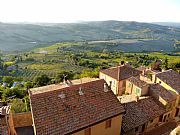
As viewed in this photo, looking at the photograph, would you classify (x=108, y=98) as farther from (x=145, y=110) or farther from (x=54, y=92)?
(x=145, y=110)

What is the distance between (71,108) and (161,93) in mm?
18497

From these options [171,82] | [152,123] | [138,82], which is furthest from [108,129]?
[171,82]

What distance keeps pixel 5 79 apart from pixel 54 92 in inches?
3274

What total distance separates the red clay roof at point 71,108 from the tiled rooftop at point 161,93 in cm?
1170

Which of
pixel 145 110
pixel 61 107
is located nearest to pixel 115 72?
pixel 145 110

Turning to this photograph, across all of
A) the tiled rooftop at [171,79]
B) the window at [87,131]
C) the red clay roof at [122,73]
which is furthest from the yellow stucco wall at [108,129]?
the red clay roof at [122,73]

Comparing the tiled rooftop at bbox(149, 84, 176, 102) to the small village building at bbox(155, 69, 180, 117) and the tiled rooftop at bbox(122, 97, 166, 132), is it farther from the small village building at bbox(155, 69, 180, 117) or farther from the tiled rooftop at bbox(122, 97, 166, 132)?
the tiled rooftop at bbox(122, 97, 166, 132)

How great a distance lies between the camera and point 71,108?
2386 cm

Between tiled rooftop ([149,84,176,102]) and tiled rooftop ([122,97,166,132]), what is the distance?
1.29 m

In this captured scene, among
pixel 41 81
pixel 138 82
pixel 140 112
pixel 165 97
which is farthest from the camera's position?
pixel 41 81

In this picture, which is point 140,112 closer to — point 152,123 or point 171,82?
point 152,123

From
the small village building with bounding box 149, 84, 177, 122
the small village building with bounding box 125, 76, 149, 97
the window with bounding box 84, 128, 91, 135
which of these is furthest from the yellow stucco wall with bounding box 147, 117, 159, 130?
the window with bounding box 84, 128, 91, 135

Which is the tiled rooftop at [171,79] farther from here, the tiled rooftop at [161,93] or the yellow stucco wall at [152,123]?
the yellow stucco wall at [152,123]

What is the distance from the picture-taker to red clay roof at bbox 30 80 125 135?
22047mm
